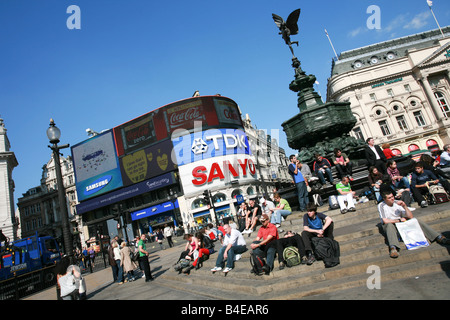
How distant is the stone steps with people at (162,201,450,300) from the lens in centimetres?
431

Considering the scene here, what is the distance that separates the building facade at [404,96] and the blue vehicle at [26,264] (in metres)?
45.0

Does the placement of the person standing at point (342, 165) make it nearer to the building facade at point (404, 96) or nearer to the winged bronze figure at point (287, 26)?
the winged bronze figure at point (287, 26)

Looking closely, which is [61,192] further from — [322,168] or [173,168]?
[173,168]

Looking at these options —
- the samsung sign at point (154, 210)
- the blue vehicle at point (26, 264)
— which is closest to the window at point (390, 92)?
the samsung sign at point (154, 210)

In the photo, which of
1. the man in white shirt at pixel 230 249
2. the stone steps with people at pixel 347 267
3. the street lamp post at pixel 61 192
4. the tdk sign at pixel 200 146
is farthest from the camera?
the tdk sign at pixel 200 146

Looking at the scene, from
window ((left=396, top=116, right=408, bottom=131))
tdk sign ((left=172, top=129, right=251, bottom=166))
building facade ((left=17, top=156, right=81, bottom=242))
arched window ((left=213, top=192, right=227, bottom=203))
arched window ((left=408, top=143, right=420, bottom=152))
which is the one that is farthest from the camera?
building facade ((left=17, top=156, right=81, bottom=242))

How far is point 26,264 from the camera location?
15.4 meters

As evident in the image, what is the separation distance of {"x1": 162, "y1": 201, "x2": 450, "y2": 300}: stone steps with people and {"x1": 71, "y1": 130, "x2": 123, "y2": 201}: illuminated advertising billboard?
38706 millimetres

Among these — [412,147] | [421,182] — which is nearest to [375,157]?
[421,182]

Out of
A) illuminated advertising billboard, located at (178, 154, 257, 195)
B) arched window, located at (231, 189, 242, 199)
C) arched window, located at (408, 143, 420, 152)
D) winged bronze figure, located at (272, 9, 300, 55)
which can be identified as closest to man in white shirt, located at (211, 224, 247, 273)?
winged bronze figure, located at (272, 9, 300, 55)

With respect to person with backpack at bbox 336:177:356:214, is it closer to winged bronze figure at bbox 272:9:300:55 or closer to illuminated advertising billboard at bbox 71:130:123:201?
winged bronze figure at bbox 272:9:300:55

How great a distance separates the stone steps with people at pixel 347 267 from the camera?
14.1 feet

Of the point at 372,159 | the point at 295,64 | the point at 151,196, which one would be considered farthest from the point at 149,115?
the point at 372,159
